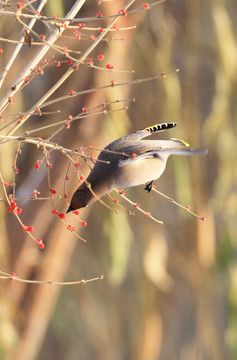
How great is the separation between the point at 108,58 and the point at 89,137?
0.20m

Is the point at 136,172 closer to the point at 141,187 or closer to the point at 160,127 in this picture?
the point at 160,127

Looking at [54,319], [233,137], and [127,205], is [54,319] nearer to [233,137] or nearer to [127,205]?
[127,205]

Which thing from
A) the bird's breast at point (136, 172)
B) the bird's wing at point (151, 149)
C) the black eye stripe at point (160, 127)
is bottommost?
the bird's breast at point (136, 172)

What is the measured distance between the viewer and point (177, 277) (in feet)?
11.1

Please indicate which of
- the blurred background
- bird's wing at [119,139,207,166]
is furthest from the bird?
the blurred background

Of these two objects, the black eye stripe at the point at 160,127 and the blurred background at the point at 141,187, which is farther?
the blurred background at the point at 141,187

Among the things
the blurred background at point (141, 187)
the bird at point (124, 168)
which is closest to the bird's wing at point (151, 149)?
the bird at point (124, 168)

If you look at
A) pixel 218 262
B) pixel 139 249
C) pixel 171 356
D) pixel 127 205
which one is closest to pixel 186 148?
pixel 218 262

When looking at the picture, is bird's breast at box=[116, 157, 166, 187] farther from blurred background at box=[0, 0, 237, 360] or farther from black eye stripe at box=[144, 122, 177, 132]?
blurred background at box=[0, 0, 237, 360]

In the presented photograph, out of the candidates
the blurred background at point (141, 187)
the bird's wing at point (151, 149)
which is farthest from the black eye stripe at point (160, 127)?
the blurred background at point (141, 187)

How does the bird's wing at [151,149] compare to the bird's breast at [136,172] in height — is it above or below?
above

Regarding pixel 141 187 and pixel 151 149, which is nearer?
pixel 151 149

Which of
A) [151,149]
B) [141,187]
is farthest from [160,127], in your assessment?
[141,187]

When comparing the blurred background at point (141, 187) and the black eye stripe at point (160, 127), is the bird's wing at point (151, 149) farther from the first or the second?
the blurred background at point (141, 187)
